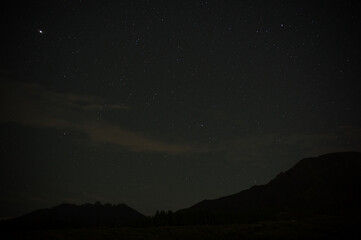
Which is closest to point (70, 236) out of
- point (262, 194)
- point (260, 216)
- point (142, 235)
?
point (142, 235)

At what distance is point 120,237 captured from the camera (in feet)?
104

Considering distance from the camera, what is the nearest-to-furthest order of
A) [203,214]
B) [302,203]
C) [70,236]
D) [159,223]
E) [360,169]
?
[70,236]
[159,223]
[203,214]
[302,203]
[360,169]

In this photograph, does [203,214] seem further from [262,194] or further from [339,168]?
[339,168]

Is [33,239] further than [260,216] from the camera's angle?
No

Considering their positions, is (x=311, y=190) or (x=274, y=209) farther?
(x=311, y=190)

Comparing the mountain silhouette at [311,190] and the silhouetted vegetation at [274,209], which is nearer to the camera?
the silhouetted vegetation at [274,209]

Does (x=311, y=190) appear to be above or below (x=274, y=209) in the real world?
above

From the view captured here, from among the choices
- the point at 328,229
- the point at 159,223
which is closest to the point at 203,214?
the point at 159,223

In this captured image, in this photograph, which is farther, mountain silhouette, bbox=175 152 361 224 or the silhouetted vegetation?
mountain silhouette, bbox=175 152 361 224

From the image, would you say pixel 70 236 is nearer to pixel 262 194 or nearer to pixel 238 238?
pixel 238 238

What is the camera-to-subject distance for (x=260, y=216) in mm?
69312

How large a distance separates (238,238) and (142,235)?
11357 mm

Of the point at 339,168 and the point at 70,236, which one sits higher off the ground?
the point at 339,168

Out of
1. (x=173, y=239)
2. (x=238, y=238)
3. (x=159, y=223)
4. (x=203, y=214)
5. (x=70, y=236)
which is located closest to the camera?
(x=238, y=238)
